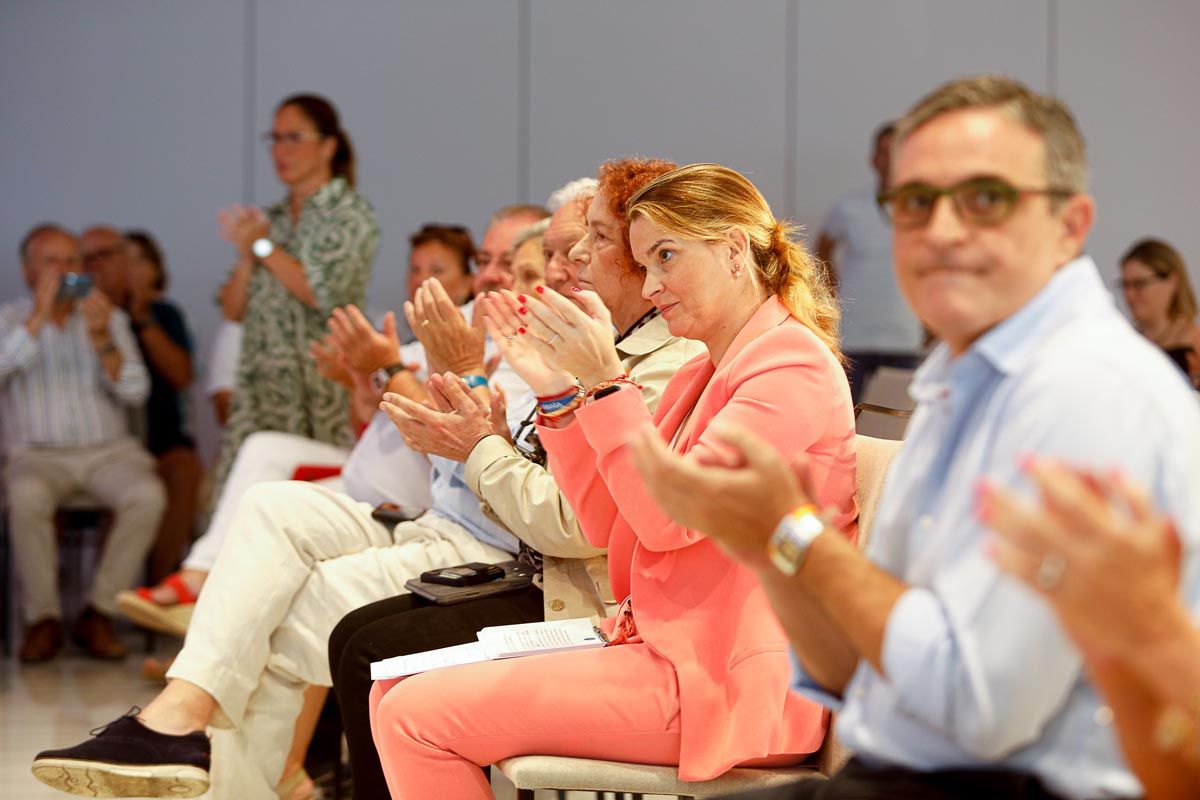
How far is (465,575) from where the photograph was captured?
237 cm

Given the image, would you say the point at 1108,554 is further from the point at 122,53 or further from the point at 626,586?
the point at 122,53

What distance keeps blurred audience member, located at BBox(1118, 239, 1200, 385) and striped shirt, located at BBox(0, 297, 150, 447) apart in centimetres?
363

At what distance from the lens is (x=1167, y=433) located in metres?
1.01

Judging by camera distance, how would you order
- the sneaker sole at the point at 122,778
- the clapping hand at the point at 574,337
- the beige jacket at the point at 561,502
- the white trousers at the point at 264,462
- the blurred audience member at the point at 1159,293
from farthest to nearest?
1. the blurred audience member at the point at 1159,293
2. the white trousers at the point at 264,462
3. the sneaker sole at the point at 122,778
4. the beige jacket at the point at 561,502
5. the clapping hand at the point at 574,337

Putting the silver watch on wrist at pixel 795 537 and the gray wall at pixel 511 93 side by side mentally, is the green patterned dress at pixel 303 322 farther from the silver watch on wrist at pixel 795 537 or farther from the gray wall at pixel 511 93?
the silver watch on wrist at pixel 795 537

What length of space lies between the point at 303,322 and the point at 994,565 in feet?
11.0

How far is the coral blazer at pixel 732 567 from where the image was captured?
5.57 ft

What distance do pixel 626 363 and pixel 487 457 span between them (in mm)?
288

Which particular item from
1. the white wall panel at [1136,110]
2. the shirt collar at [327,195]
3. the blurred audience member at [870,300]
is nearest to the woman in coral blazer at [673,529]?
the shirt collar at [327,195]

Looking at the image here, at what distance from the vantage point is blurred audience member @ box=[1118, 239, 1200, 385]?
4.45m

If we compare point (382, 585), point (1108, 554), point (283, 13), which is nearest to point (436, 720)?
point (382, 585)

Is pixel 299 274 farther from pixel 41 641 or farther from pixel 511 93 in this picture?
pixel 511 93

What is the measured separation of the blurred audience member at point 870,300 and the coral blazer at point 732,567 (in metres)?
3.32

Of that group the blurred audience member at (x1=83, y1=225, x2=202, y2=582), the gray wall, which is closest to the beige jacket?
the blurred audience member at (x1=83, y1=225, x2=202, y2=582)
